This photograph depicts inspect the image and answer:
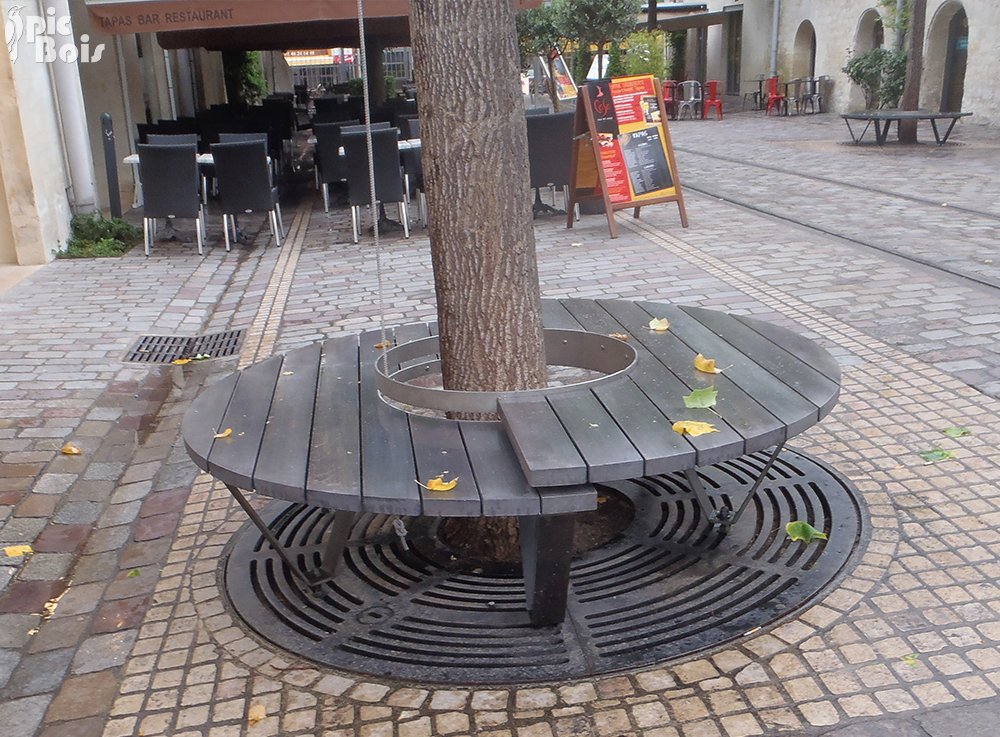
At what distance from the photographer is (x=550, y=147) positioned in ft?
30.8

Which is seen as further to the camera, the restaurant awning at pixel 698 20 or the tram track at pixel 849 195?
the restaurant awning at pixel 698 20

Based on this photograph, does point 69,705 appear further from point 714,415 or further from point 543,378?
point 714,415

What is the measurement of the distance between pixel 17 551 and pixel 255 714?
1.63 m

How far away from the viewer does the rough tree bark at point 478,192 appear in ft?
9.40

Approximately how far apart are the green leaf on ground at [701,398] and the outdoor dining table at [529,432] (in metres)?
0.02

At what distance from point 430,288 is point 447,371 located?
13.2ft

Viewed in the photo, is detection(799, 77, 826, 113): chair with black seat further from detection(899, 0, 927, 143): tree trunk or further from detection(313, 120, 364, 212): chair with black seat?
detection(313, 120, 364, 212): chair with black seat

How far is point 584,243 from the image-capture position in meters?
8.56

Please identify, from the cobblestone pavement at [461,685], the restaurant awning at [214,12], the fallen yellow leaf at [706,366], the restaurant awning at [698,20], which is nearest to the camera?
the cobblestone pavement at [461,685]

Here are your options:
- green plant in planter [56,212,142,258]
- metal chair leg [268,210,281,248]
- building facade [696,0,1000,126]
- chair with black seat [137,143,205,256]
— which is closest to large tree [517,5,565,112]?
building facade [696,0,1000,126]

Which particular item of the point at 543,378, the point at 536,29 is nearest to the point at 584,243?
the point at 543,378

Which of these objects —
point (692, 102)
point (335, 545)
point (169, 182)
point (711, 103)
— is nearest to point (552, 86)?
point (692, 102)

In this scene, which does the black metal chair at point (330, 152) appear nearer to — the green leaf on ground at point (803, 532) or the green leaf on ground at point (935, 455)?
the green leaf on ground at point (935, 455)

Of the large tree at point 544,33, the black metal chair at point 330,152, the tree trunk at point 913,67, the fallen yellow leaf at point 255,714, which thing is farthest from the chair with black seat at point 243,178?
the large tree at point 544,33
